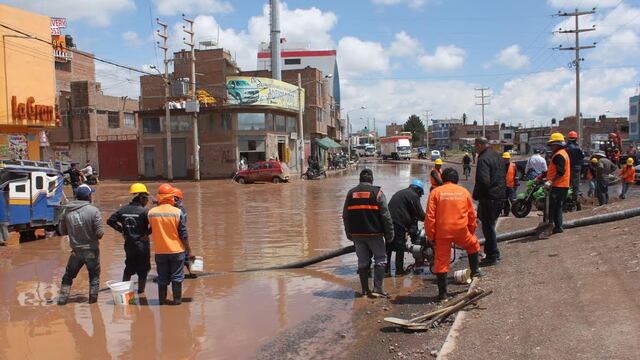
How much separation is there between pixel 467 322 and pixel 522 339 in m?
0.78

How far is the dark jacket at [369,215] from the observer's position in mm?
7691

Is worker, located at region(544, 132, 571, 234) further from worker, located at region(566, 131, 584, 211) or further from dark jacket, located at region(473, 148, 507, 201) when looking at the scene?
worker, located at region(566, 131, 584, 211)

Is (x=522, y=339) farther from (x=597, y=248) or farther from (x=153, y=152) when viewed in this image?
(x=153, y=152)

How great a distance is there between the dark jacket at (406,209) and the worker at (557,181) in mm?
2172

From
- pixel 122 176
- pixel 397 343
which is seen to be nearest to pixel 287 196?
pixel 397 343

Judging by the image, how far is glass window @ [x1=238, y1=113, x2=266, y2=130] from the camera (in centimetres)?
4594

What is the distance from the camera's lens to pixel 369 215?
7.73 m

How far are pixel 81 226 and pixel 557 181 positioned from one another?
23.1 ft

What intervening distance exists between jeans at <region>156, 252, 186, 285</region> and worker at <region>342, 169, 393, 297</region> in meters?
2.26

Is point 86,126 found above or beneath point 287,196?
above

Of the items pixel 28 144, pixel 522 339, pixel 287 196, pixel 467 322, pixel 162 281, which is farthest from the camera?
pixel 28 144

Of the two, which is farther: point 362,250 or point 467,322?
point 362,250

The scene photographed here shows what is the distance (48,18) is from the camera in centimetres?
3250

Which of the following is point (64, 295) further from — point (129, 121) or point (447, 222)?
point (129, 121)
